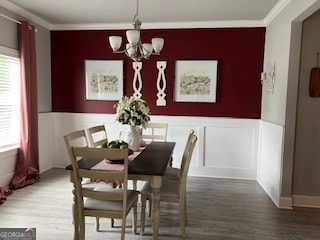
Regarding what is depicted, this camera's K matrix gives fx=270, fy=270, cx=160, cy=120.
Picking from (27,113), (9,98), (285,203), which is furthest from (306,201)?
(9,98)

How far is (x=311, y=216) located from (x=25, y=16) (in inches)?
184

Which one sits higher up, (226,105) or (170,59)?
(170,59)

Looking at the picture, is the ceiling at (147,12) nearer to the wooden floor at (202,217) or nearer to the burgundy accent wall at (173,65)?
the burgundy accent wall at (173,65)

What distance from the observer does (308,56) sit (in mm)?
3211

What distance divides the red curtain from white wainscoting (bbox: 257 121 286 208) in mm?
3416

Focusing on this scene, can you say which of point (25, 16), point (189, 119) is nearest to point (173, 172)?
point (189, 119)

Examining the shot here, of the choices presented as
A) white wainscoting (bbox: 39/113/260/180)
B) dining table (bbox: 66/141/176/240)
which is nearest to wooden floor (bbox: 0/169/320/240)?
dining table (bbox: 66/141/176/240)

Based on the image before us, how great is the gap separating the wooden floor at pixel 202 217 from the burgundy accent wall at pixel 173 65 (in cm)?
137

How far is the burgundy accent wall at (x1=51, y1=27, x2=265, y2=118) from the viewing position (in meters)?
4.34

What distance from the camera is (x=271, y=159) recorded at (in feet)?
12.2

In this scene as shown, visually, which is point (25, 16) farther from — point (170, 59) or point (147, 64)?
point (170, 59)

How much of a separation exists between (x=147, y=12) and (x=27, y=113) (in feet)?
7.46

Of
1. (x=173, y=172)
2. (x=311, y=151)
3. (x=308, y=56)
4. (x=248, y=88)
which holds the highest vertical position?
(x=308, y=56)

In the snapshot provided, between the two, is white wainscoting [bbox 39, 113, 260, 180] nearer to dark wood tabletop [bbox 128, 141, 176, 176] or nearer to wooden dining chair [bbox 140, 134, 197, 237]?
dark wood tabletop [bbox 128, 141, 176, 176]
